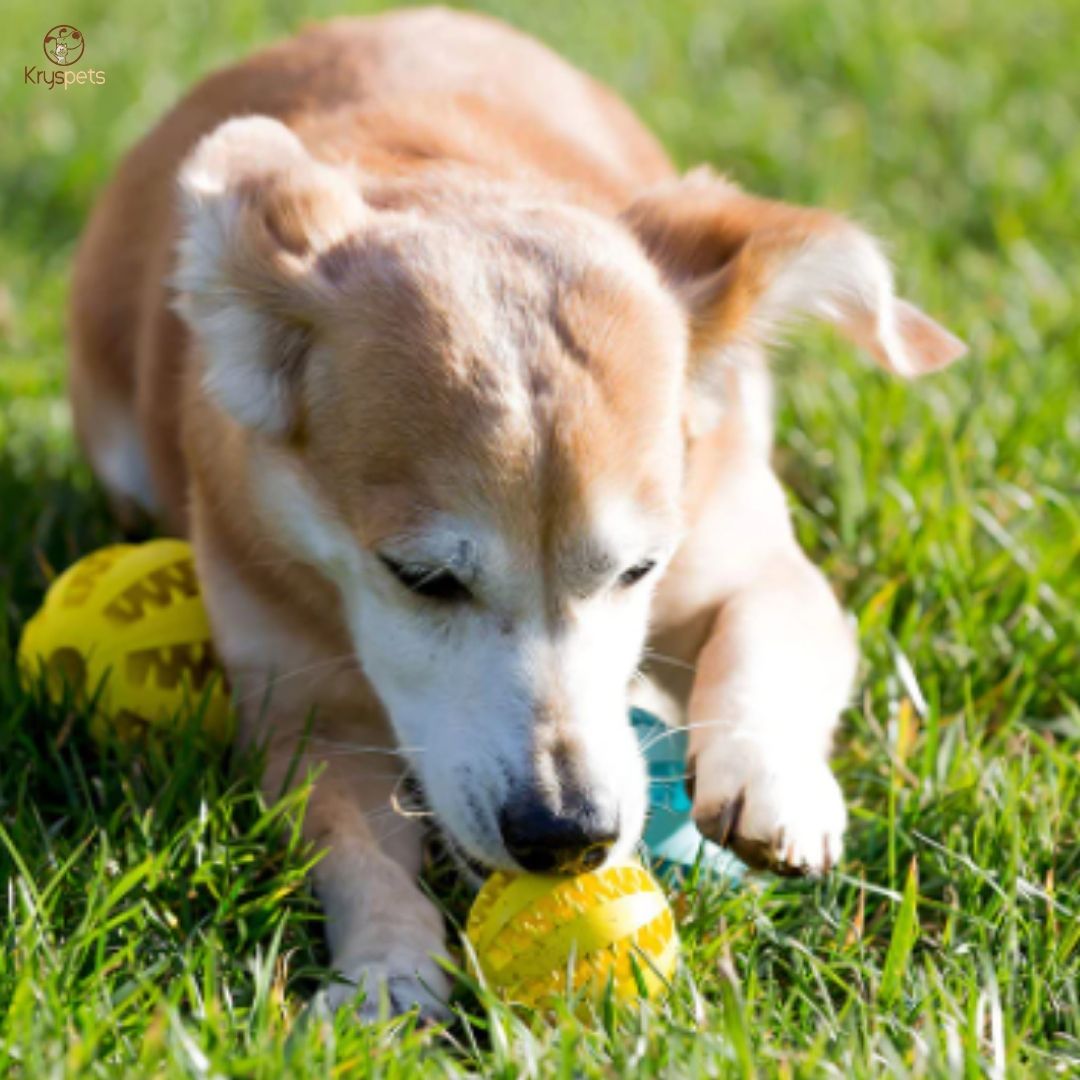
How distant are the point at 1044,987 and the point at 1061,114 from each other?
4.26 metres

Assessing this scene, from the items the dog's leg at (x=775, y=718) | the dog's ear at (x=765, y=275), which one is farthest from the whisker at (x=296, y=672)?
the dog's ear at (x=765, y=275)

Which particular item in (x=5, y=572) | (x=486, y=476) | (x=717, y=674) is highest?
(x=486, y=476)

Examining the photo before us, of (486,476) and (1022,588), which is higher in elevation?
(486,476)

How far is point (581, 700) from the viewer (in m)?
2.69

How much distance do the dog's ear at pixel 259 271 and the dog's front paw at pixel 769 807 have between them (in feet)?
3.05

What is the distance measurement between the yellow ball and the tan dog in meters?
0.13

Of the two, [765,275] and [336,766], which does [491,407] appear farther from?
[336,766]

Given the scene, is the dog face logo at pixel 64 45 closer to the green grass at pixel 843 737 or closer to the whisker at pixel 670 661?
the green grass at pixel 843 737

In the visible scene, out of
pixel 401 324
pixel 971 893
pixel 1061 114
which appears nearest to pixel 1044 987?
pixel 971 893

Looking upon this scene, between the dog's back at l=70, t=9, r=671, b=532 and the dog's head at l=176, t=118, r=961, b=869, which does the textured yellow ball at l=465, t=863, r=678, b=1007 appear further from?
the dog's back at l=70, t=9, r=671, b=532

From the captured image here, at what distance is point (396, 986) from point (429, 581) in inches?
23.9

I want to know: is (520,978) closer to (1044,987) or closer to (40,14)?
(1044,987)

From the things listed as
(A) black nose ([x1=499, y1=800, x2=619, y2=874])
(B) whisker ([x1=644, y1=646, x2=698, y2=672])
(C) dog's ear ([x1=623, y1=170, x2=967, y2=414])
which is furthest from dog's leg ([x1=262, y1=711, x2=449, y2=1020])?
(C) dog's ear ([x1=623, y1=170, x2=967, y2=414])

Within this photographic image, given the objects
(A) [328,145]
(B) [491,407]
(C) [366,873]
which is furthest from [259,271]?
(C) [366,873]
